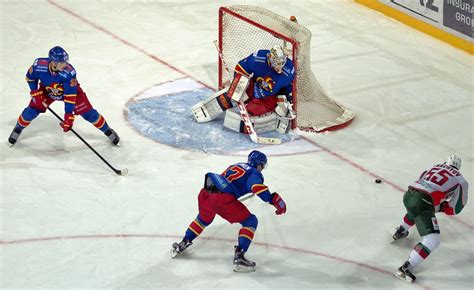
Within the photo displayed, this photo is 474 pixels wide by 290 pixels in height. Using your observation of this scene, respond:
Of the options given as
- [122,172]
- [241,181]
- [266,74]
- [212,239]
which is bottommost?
[212,239]

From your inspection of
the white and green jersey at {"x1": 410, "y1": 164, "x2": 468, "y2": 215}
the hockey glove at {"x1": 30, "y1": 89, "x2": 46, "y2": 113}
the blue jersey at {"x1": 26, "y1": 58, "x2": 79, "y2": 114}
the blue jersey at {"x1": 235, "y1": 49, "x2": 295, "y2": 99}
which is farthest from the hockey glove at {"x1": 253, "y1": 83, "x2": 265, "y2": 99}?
the white and green jersey at {"x1": 410, "y1": 164, "x2": 468, "y2": 215}

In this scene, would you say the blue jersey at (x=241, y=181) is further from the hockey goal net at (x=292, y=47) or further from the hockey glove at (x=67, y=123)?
the hockey goal net at (x=292, y=47)

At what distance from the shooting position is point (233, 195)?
5785mm

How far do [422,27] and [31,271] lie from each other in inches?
235

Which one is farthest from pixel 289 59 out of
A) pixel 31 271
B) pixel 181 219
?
pixel 31 271

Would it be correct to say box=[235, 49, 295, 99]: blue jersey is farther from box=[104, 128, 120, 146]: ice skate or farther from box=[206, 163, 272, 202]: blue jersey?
box=[206, 163, 272, 202]: blue jersey

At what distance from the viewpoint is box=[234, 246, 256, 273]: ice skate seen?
5.85 metres

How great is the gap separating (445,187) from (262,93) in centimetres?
229

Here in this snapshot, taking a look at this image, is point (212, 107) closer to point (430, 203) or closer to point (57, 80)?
point (57, 80)

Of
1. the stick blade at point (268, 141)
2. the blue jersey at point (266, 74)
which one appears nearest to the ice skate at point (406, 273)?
the stick blade at point (268, 141)

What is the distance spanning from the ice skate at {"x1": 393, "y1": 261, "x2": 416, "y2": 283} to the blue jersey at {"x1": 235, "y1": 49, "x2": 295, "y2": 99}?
233 cm

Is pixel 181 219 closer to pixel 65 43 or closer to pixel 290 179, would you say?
pixel 290 179

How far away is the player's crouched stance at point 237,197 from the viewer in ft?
18.7

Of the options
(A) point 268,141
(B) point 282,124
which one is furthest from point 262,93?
(A) point 268,141
